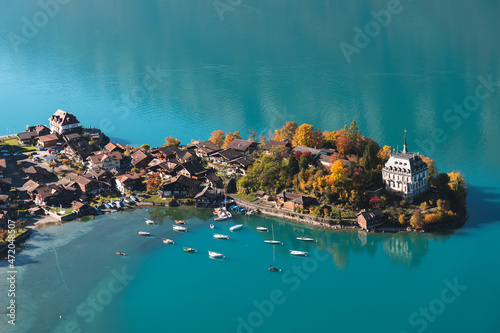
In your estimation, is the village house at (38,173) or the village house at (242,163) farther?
the village house at (242,163)

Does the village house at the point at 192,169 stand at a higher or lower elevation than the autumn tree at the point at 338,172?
lower

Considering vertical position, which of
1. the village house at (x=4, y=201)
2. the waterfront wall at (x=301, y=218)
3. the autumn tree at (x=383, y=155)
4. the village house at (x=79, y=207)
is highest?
the autumn tree at (x=383, y=155)

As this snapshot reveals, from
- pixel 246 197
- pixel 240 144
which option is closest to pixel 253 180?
pixel 246 197

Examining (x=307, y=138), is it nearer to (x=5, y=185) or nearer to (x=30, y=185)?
(x=30, y=185)

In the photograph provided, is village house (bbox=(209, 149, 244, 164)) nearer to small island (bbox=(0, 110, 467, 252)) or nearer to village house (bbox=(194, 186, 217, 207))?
small island (bbox=(0, 110, 467, 252))

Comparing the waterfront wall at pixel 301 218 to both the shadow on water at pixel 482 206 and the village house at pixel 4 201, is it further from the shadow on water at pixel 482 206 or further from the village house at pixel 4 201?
the village house at pixel 4 201

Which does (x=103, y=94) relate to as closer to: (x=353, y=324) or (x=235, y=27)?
(x=235, y=27)

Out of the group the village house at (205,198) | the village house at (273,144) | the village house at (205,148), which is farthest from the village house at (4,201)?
the village house at (273,144)
